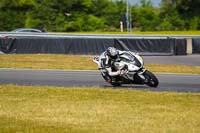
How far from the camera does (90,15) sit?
2552 inches

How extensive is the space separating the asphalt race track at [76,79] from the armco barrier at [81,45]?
928cm

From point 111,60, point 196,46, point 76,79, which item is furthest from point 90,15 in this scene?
point 111,60

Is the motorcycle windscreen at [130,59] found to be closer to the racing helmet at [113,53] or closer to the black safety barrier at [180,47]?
the racing helmet at [113,53]

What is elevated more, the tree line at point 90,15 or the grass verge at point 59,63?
the grass verge at point 59,63

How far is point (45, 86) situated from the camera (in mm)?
17031

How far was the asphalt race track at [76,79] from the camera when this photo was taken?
692 inches

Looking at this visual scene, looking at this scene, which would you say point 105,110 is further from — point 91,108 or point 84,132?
point 84,132

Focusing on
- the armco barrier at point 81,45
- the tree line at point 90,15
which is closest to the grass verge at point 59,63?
the armco barrier at point 81,45

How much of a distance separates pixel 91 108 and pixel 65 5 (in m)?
53.1

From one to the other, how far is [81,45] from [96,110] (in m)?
20.6

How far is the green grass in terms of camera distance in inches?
386

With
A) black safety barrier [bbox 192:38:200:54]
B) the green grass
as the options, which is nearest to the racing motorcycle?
the green grass

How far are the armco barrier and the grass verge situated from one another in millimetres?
1124

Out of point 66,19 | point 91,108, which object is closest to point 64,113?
point 91,108
